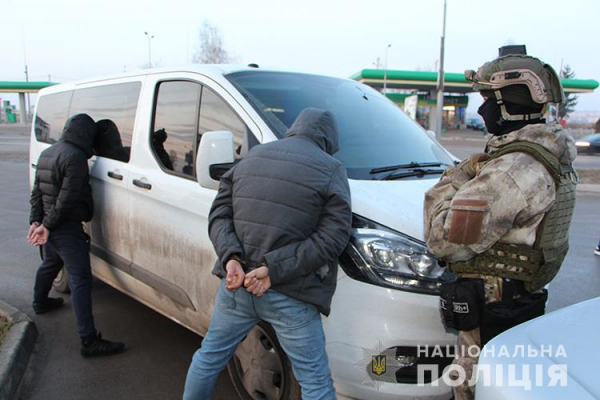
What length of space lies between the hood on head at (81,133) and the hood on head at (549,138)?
2.99m

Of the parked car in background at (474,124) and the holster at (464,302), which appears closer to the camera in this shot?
the holster at (464,302)

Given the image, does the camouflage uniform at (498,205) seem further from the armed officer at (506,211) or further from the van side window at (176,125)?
the van side window at (176,125)

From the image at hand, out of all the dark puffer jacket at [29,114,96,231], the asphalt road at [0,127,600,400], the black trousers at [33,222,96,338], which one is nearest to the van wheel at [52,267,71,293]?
the asphalt road at [0,127,600,400]

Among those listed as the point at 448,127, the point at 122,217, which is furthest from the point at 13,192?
the point at 448,127

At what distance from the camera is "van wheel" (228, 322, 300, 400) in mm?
2506

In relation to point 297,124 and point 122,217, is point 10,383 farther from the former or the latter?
point 297,124

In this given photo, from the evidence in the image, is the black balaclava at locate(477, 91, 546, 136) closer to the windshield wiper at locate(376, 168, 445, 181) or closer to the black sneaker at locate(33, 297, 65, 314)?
the windshield wiper at locate(376, 168, 445, 181)

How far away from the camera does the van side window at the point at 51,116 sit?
4.90 meters

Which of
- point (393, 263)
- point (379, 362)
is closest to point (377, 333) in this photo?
point (379, 362)

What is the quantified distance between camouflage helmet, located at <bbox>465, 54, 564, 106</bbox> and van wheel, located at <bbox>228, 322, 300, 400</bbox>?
156cm

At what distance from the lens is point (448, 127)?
57969mm

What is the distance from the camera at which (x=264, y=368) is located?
104 inches

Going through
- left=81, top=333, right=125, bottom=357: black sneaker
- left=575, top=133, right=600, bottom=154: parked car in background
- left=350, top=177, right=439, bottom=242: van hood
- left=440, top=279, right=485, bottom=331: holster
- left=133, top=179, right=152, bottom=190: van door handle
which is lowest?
left=575, top=133, right=600, bottom=154: parked car in background

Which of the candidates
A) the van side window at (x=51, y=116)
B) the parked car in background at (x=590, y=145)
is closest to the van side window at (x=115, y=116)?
the van side window at (x=51, y=116)
